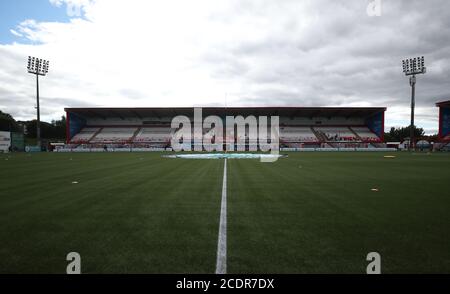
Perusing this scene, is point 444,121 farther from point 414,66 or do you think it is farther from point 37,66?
point 37,66

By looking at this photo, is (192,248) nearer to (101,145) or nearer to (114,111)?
(101,145)

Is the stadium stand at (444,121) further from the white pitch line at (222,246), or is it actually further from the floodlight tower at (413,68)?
the white pitch line at (222,246)

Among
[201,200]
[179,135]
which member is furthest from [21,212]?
[179,135]

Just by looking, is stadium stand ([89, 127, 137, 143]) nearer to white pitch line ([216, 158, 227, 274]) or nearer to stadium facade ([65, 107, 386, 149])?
stadium facade ([65, 107, 386, 149])

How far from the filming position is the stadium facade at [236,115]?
53906 millimetres

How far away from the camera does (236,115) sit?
187 ft

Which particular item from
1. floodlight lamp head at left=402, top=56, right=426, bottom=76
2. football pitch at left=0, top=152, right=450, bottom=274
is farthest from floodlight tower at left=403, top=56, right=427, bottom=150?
football pitch at left=0, top=152, right=450, bottom=274

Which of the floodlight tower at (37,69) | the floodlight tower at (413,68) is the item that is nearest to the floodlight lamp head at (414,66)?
the floodlight tower at (413,68)

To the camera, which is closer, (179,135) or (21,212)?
(21,212)

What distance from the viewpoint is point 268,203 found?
6.47 metres

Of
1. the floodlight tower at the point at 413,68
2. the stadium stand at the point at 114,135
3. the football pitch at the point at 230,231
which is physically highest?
the floodlight tower at the point at 413,68
